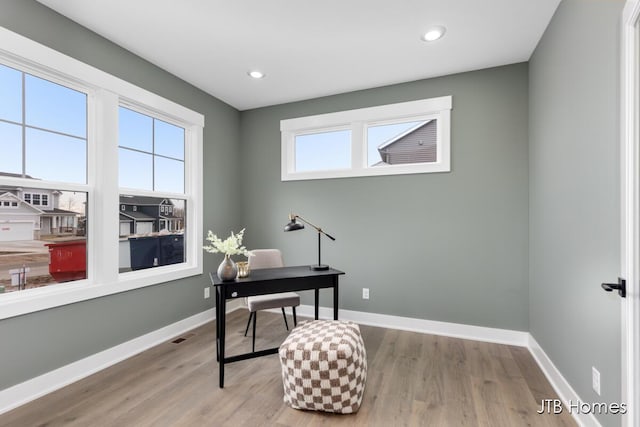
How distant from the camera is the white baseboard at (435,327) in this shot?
286 centimetres

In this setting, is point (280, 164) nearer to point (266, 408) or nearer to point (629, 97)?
point (266, 408)

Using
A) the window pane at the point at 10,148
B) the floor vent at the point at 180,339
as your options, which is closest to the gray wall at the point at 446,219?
the floor vent at the point at 180,339

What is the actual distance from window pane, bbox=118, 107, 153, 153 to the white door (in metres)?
3.51

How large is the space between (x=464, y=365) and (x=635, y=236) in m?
1.71

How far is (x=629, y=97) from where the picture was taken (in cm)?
128

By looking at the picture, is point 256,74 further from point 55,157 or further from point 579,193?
point 579,193

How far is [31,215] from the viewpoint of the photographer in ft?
6.85

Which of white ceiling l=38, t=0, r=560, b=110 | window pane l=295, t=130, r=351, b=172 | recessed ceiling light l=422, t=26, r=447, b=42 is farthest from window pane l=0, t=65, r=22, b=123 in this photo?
recessed ceiling light l=422, t=26, r=447, b=42

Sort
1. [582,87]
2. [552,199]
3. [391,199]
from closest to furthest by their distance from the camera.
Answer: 1. [582,87]
2. [552,199]
3. [391,199]

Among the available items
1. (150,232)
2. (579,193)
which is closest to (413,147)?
(579,193)

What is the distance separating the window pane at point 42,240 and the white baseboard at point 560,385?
3653 mm

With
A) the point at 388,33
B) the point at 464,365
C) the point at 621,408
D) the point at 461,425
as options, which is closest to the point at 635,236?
the point at 621,408

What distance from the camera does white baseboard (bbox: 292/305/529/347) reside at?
2863mm

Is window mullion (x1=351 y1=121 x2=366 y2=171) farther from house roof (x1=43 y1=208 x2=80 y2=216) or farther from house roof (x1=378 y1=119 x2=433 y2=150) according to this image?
house roof (x1=43 y1=208 x2=80 y2=216)
